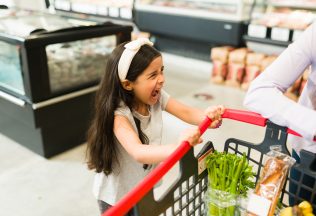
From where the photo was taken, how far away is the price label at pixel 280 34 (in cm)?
364

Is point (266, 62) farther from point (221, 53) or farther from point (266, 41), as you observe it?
point (221, 53)

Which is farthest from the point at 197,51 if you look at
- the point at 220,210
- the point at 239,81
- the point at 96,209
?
the point at 220,210

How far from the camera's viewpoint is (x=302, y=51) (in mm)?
986

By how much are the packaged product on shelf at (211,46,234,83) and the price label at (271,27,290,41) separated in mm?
624

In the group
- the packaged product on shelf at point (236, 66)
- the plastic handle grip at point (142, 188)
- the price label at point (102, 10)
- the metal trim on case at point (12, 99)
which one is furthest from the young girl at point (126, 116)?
the price label at point (102, 10)

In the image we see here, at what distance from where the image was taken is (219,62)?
4160 millimetres

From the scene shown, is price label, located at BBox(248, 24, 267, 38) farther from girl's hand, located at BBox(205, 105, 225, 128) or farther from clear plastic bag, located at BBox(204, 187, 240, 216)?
clear plastic bag, located at BBox(204, 187, 240, 216)

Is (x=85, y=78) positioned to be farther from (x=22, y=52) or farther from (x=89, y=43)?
(x=22, y=52)

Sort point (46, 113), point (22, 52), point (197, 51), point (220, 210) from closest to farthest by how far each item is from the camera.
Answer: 1. point (220, 210)
2. point (22, 52)
3. point (46, 113)
4. point (197, 51)

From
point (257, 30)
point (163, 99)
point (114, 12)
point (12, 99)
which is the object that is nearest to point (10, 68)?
point (12, 99)

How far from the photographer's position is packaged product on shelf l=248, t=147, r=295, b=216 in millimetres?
873

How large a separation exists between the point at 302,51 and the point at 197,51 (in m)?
3.79

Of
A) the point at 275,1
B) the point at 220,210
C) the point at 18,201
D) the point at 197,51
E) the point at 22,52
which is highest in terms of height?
the point at 275,1

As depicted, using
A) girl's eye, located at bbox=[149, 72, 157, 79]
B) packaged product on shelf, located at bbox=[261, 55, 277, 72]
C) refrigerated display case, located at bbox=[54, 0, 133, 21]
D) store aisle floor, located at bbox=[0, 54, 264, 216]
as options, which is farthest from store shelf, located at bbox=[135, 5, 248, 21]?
girl's eye, located at bbox=[149, 72, 157, 79]
